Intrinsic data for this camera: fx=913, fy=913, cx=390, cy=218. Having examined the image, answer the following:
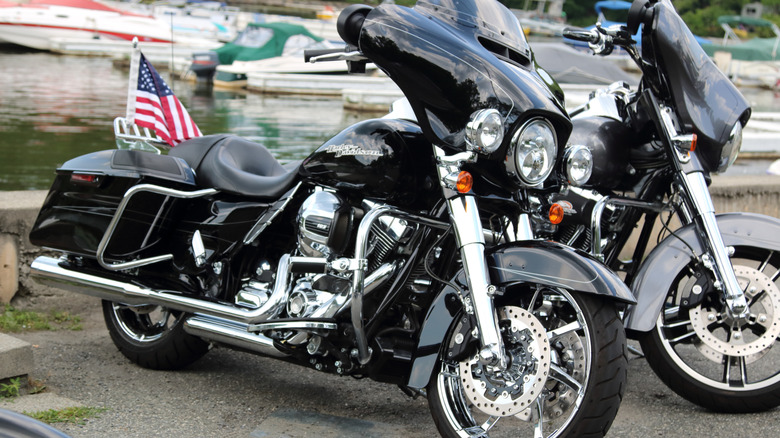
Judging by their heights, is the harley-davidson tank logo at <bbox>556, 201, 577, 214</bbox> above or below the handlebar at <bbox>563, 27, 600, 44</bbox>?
below

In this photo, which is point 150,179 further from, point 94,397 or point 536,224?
point 536,224

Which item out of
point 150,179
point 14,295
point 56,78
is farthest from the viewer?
point 56,78

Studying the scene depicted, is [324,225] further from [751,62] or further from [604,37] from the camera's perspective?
[751,62]

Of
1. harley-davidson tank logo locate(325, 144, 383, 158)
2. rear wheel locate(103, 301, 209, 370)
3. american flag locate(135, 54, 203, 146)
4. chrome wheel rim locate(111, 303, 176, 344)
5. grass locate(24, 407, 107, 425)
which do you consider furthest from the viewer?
american flag locate(135, 54, 203, 146)

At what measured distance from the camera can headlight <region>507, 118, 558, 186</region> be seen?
3.26m

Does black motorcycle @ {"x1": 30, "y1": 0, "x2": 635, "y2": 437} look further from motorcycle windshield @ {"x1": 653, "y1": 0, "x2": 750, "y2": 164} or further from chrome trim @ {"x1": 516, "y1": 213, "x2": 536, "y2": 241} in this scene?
motorcycle windshield @ {"x1": 653, "y1": 0, "x2": 750, "y2": 164}

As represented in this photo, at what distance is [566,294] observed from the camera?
10.6ft

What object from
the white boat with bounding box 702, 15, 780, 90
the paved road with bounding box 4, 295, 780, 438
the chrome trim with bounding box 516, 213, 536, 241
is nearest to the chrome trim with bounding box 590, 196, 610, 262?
the paved road with bounding box 4, 295, 780, 438

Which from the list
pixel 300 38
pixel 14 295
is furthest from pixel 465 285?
pixel 300 38

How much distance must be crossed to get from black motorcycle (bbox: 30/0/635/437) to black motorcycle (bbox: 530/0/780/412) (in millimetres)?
553

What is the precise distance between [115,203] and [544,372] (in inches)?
89.5

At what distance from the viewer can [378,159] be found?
142 inches

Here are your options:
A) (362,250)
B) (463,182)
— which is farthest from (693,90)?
(362,250)

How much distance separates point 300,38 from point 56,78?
8192 mm
